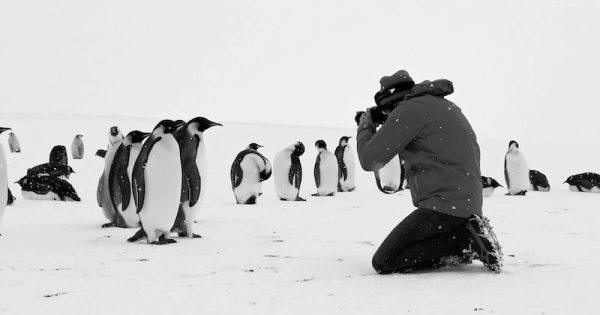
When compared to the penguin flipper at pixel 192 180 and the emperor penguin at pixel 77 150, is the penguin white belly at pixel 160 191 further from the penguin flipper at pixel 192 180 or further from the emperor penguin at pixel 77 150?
the emperor penguin at pixel 77 150

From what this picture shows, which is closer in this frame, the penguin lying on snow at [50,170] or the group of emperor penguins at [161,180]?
the group of emperor penguins at [161,180]

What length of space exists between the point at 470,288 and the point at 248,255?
162 cm

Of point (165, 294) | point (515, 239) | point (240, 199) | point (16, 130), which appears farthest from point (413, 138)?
point (16, 130)

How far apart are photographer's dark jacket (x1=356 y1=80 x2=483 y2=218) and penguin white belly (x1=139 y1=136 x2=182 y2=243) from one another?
182cm

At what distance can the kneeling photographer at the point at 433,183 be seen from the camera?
3555 millimetres

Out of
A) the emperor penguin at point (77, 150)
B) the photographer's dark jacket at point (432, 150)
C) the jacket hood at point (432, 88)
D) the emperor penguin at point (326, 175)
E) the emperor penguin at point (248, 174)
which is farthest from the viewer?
the emperor penguin at point (77, 150)

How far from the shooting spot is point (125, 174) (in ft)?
17.0

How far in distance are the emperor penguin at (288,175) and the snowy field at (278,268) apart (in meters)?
1.74

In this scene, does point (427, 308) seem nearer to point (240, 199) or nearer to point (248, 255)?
point (248, 255)

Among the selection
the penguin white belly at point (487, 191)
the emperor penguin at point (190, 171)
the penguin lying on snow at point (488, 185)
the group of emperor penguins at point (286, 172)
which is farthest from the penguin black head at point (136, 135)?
the penguin white belly at point (487, 191)

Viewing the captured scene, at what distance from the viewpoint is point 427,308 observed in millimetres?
2666

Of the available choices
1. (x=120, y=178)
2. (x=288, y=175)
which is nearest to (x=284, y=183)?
(x=288, y=175)

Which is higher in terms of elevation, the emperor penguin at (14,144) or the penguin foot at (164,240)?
the penguin foot at (164,240)

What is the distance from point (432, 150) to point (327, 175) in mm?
7653
